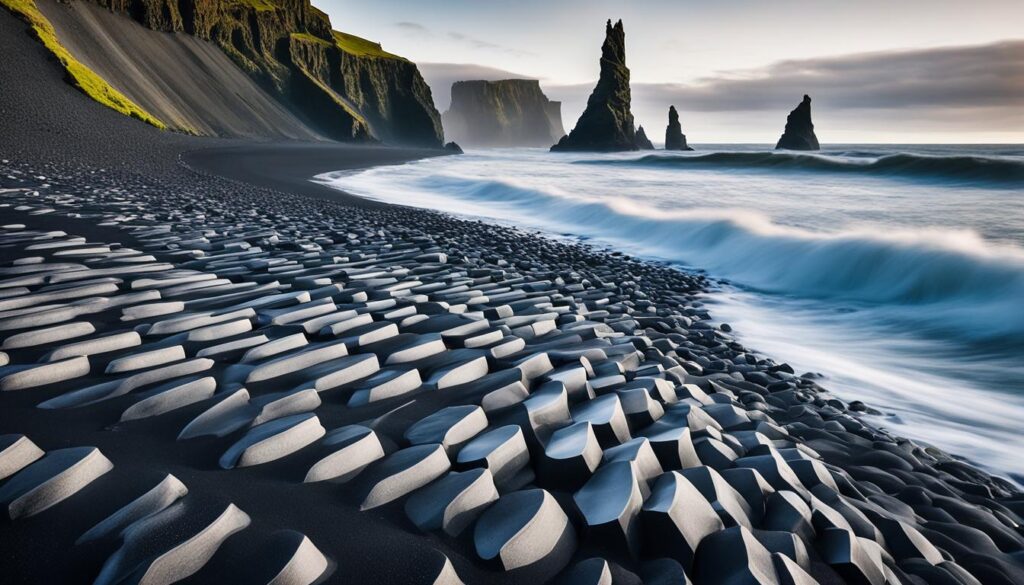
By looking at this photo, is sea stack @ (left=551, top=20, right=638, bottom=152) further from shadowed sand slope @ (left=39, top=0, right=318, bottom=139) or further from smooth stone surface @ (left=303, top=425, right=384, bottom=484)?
smooth stone surface @ (left=303, top=425, right=384, bottom=484)

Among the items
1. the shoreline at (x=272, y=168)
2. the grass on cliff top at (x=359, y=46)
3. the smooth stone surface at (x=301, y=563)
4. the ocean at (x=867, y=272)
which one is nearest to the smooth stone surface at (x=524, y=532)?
the smooth stone surface at (x=301, y=563)

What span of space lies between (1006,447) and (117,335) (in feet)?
14.4

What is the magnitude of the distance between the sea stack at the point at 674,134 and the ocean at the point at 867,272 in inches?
3016

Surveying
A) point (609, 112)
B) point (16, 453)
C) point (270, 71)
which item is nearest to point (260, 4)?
point (270, 71)

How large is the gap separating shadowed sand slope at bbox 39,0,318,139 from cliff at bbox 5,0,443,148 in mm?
129

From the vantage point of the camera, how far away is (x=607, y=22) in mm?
82062

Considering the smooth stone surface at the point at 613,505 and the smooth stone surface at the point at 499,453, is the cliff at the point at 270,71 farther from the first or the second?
the smooth stone surface at the point at 613,505

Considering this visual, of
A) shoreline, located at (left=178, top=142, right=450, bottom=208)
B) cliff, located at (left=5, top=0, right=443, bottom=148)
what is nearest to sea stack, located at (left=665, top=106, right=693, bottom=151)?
cliff, located at (left=5, top=0, right=443, bottom=148)

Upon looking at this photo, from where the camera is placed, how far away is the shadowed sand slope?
117 feet

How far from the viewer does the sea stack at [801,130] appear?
2454 inches

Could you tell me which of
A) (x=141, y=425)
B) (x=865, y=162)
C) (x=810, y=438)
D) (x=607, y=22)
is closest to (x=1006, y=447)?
(x=810, y=438)

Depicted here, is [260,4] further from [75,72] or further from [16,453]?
[16,453]

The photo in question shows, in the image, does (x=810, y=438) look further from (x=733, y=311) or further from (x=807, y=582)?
(x=733, y=311)

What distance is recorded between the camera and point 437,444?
1.40 metres
